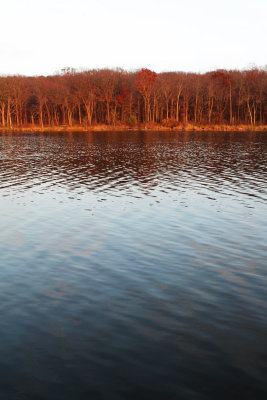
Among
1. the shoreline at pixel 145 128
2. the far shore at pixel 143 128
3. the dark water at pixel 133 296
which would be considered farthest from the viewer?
the far shore at pixel 143 128

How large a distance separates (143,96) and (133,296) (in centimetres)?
12451

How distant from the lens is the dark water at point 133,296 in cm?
754

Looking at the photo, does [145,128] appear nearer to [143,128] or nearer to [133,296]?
[143,128]

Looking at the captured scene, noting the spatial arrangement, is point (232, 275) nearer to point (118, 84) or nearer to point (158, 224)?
point (158, 224)

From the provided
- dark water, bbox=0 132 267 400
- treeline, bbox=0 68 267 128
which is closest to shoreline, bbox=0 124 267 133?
treeline, bbox=0 68 267 128

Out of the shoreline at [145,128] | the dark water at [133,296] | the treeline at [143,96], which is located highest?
the treeline at [143,96]

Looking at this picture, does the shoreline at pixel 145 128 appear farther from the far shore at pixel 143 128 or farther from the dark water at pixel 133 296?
the dark water at pixel 133 296

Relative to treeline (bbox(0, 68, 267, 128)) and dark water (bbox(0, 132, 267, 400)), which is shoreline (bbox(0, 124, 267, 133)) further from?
dark water (bbox(0, 132, 267, 400))

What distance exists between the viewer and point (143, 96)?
424 feet

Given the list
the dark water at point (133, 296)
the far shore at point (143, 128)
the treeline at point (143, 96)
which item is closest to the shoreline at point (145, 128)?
the far shore at point (143, 128)

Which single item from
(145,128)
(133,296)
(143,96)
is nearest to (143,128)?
(145,128)

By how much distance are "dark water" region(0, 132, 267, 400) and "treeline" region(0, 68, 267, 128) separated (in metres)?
106

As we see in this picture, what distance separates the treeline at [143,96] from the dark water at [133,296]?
10596 centimetres

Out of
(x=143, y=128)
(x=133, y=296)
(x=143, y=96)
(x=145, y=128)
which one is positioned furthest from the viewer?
(x=143, y=96)
